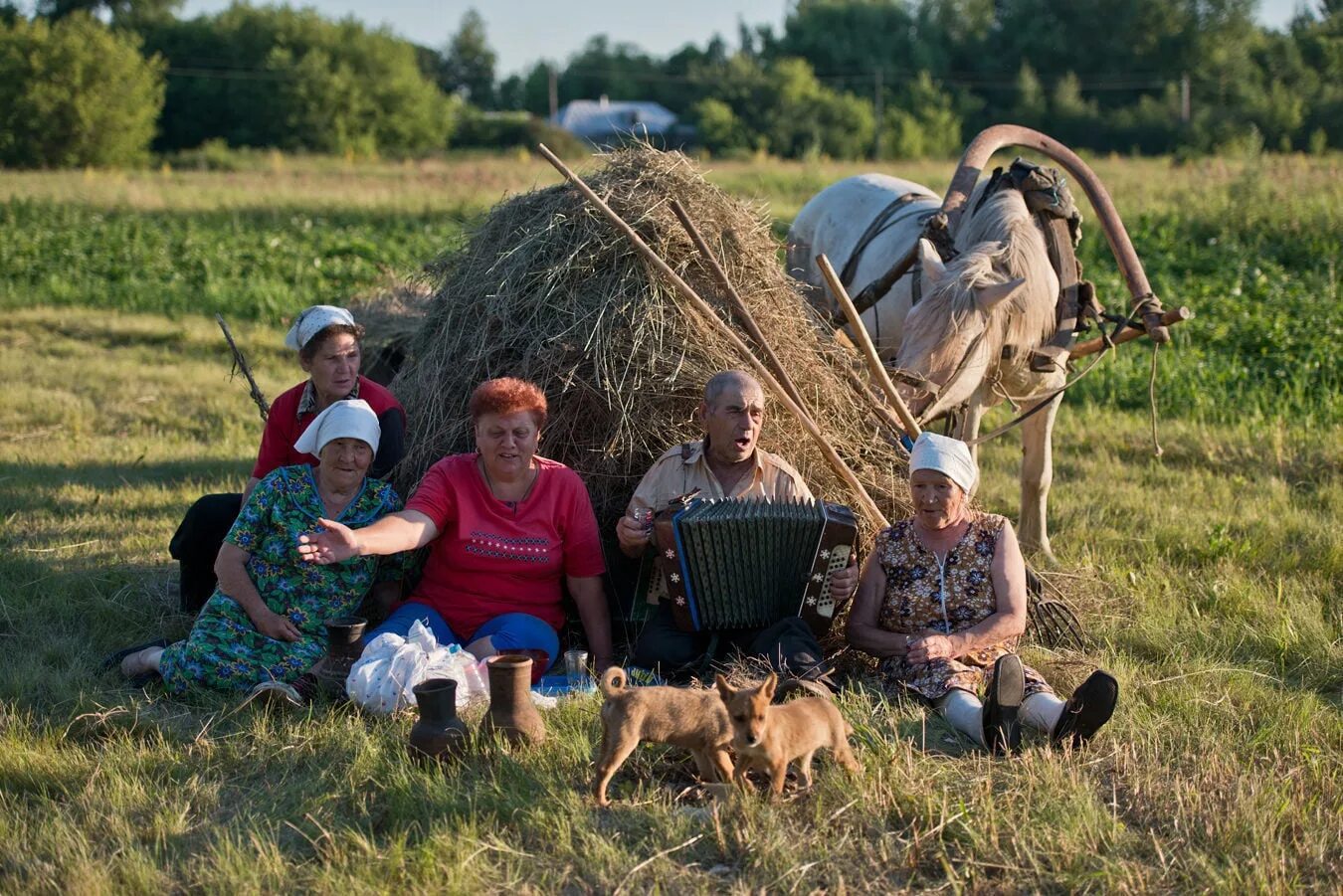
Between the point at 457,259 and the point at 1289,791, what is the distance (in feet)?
14.7

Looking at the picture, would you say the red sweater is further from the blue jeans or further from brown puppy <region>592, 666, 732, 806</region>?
brown puppy <region>592, 666, 732, 806</region>

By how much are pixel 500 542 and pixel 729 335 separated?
1270mm

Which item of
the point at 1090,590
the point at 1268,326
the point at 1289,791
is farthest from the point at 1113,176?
the point at 1289,791

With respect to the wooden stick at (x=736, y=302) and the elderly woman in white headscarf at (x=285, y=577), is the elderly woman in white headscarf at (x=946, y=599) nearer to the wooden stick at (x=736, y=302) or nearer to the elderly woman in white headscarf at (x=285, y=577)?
the wooden stick at (x=736, y=302)

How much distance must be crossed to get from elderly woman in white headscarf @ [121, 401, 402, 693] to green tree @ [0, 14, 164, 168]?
1714 inches

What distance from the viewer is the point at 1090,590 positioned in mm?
5922

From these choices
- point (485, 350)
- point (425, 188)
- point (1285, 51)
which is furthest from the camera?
point (1285, 51)

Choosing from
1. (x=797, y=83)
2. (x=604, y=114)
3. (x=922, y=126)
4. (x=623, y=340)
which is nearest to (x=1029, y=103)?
(x=922, y=126)

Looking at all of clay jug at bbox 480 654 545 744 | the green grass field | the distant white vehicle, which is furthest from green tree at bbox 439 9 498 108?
clay jug at bbox 480 654 545 744

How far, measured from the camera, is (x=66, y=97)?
42.8m

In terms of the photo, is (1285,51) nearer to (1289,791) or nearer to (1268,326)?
(1268,326)

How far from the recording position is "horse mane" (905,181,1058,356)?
233 inches

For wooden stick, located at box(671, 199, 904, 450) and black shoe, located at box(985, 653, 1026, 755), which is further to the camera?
wooden stick, located at box(671, 199, 904, 450)

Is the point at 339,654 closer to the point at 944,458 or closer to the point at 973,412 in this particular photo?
the point at 944,458
